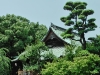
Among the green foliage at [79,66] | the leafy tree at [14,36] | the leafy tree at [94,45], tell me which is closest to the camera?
the green foliage at [79,66]

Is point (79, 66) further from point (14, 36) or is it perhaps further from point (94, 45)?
point (14, 36)

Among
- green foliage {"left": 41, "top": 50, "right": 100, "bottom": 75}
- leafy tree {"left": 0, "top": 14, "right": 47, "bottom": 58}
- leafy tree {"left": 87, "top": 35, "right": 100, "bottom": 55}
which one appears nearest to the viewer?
green foliage {"left": 41, "top": 50, "right": 100, "bottom": 75}

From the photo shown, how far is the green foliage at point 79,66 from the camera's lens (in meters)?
20.0

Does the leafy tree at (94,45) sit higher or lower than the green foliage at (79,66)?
higher

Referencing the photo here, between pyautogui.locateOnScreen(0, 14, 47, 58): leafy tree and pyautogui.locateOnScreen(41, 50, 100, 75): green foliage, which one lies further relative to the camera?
pyautogui.locateOnScreen(0, 14, 47, 58): leafy tree

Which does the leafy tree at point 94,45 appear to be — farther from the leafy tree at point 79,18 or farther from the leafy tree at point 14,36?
the leafy tree at point 14,36

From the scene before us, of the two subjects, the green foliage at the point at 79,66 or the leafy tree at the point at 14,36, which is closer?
the green foliage at the point at 79,66

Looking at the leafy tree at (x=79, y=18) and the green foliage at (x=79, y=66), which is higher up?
the leafy tree at (x=79, y=18)

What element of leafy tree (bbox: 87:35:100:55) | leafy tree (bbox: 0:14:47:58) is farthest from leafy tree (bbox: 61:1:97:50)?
leafy tree (bbox: 0:14:47:58)

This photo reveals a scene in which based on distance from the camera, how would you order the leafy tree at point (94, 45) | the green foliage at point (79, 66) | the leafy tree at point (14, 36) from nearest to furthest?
the green foliage at point (79, 66) → the leafy tree at point (94, 45) → the leafy tree at point (14, 36)

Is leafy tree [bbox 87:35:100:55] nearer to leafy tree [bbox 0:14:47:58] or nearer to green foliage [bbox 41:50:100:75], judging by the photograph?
green foliage [bbox 41:50:100:75]

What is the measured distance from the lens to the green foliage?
1997cm

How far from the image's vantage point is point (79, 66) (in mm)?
19984

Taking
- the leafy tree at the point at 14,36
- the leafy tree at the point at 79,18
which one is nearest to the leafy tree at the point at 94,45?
the leafy tree at the point at 79,18
